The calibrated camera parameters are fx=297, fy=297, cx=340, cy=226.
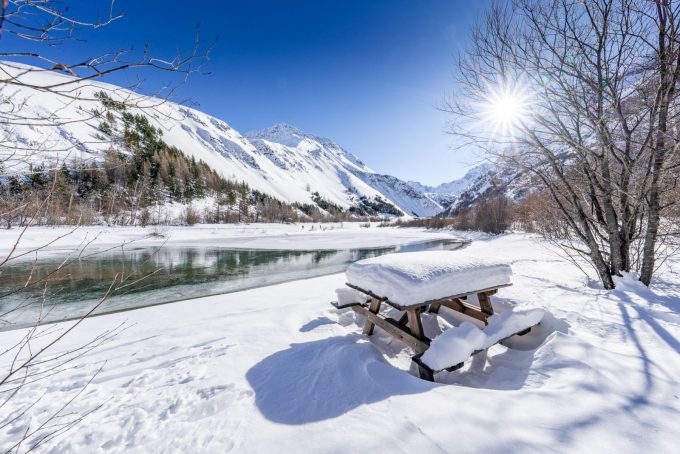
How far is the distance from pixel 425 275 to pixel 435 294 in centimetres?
27

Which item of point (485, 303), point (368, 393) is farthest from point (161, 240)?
point (368, 393)

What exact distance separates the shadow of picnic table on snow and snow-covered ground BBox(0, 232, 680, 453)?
0.05ft

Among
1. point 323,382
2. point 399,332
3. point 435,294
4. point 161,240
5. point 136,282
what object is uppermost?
point 435,294

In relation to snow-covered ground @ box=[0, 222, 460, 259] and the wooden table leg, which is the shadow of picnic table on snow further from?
snow-covered ground @ box=[0, 222, 460, 259]

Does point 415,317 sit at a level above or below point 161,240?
above

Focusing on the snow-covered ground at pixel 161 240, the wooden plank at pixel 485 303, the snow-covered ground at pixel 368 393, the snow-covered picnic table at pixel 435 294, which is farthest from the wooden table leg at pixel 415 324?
the snow-covered ground at pixel 161 240

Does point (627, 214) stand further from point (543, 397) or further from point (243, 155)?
point (243, 155)

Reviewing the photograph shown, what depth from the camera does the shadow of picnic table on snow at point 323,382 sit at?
2551 mm

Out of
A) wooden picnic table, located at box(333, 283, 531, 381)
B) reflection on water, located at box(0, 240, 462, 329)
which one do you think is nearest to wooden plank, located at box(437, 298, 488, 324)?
wooden picnic table, located at box(333, 283, 531, 381)

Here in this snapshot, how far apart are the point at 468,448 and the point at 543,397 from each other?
35.5 inches

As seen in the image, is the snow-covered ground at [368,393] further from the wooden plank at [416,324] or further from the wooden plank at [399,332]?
the wooden plank at [416,324]

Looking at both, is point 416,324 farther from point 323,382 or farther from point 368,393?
point 323,382

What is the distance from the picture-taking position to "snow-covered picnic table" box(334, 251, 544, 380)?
120 inches

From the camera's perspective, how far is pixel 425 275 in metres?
3.35
